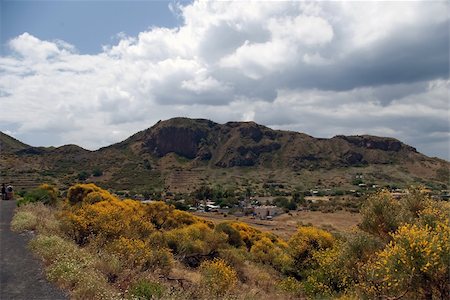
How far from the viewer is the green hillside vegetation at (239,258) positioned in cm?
925

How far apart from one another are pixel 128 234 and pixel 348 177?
16137 cm

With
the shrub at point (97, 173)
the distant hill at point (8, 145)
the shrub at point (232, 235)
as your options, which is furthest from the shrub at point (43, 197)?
the distant hill at point (8, 145)

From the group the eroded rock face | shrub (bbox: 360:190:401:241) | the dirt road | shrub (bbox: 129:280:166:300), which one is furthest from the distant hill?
shrub (bbox: 129:280:166:300)

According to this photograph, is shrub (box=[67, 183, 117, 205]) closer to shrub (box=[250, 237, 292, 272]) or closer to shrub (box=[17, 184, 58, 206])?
shrub (box=[17, 184, 58, 206])

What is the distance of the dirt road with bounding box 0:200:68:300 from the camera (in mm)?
9453

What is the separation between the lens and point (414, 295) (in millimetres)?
9883

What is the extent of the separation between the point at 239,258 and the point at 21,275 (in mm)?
14586

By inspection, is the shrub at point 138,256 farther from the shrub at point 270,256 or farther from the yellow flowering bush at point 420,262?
the shrub at point 270,256

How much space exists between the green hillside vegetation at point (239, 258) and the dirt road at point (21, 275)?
0.37 m

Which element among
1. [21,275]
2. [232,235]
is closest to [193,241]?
[232,235]

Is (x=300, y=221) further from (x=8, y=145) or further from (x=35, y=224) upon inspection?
(x=8, y=145)

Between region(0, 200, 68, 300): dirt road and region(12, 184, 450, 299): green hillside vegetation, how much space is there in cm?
37

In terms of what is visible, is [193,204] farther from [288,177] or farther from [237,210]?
[288,177]

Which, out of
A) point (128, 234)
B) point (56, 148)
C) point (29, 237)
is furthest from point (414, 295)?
point (56, 148)
